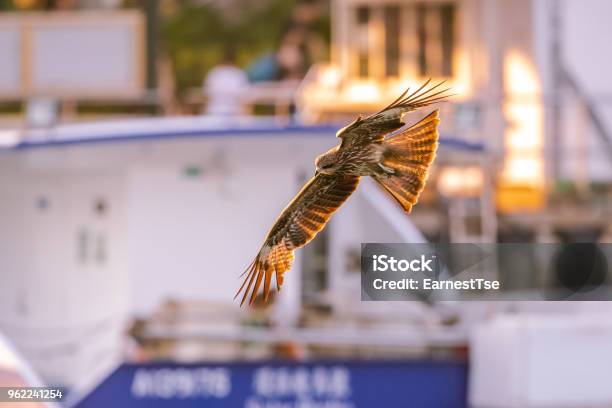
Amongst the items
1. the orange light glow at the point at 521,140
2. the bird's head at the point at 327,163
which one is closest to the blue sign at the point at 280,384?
the orange light glow at the point at 521,140

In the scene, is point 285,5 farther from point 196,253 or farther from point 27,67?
point 196,253

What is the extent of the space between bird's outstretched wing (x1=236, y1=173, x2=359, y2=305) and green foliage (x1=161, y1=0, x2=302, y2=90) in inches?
756

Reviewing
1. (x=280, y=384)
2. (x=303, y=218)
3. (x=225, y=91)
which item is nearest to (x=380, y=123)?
(x=303, y=218)

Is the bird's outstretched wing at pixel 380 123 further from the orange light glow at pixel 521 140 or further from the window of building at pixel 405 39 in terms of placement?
the window of building at pixel 405 39

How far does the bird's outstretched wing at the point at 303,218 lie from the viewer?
470 centimetres

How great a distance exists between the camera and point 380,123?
14.9 feet

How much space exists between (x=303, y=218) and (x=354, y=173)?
0.26 meters

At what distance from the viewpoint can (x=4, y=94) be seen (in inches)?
501

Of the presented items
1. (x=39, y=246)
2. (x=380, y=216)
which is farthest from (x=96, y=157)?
(x=380, y=216)

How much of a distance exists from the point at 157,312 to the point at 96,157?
1478 millimetres

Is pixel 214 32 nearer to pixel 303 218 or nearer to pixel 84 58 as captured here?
pixel 84 58

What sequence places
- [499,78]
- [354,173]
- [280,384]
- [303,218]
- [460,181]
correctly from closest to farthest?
1. [354,173]
2. [303,218]
3. [280,384]
4. [460,181]
5. [499,78]

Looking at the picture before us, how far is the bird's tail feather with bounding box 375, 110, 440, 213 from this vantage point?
4.48 m

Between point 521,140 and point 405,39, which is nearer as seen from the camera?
point 521,140
